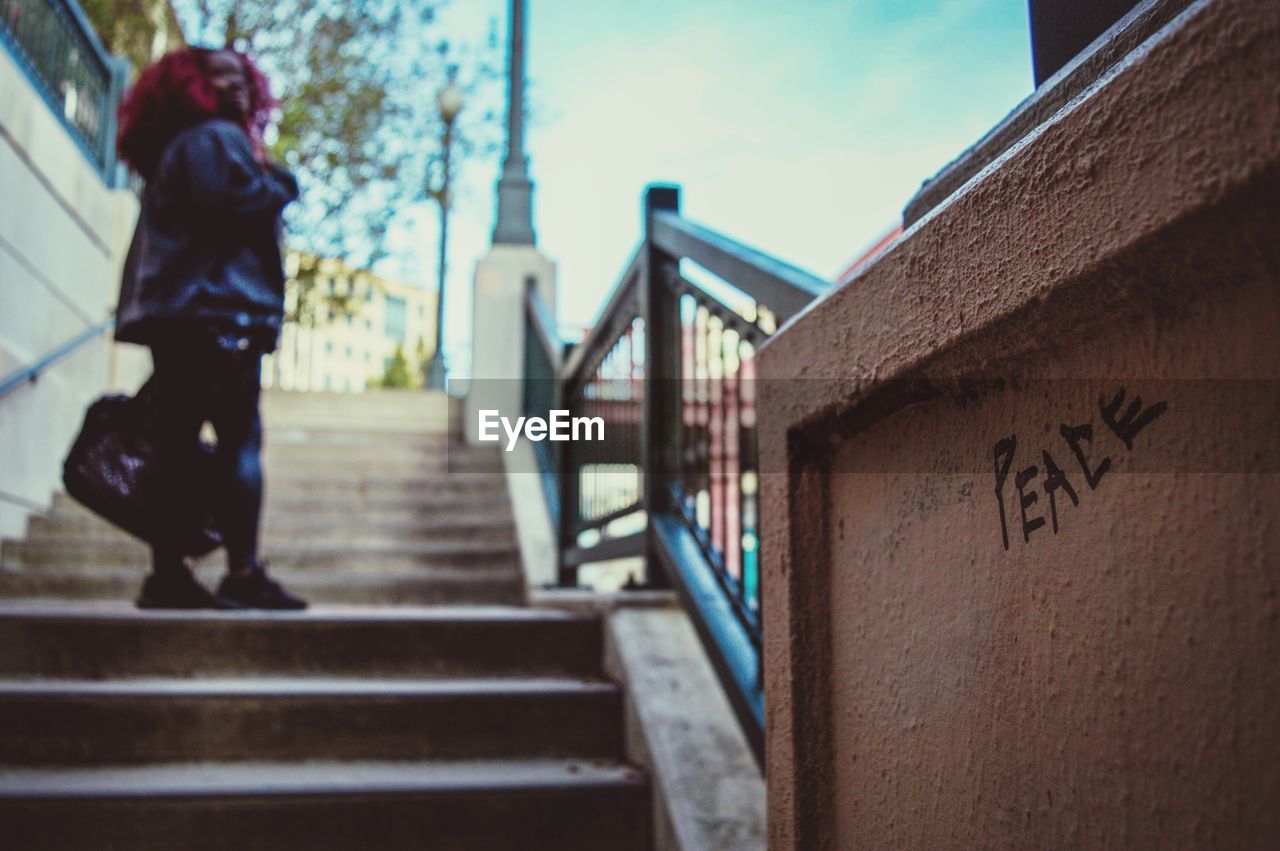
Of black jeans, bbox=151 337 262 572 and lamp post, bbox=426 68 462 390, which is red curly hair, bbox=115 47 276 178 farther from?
lamp post, bbox=426 68 462 390

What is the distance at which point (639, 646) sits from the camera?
2.93 meters

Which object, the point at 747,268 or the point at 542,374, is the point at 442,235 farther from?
the point at 747,268

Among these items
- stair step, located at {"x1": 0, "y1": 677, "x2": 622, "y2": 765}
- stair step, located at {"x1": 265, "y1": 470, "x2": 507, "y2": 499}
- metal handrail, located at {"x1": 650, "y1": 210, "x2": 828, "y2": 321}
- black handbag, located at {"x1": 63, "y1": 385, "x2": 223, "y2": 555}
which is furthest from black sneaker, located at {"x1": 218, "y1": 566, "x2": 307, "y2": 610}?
stair step, located at {"x1": 265, "y1": 470, "x2": 507, "y2": 499}

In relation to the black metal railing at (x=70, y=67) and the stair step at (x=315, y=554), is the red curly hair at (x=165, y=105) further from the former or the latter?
the stair step at (x=315, y=554)

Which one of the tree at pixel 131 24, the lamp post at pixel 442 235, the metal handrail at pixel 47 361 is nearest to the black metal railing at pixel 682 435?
the metal handrail at pixel 47 361

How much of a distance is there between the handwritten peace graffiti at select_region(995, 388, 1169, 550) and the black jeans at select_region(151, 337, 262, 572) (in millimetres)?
2591

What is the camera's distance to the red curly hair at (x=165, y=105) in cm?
326

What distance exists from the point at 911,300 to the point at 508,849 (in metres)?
1.80

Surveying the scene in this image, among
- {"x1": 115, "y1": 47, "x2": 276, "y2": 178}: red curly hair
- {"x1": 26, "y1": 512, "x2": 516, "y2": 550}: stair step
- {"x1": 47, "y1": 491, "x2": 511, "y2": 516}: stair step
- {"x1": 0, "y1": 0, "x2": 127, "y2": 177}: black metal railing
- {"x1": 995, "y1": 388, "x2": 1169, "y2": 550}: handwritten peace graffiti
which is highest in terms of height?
{"x1": 0, "y1": 0, "x2": 127, "y2": 177}: black metal railing

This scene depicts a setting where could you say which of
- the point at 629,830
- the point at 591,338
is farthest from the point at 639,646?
the point at 591,338

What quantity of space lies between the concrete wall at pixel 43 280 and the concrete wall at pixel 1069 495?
424cm

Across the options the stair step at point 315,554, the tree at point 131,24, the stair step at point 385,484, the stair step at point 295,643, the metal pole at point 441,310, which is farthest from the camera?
the metal pole at point 441,310

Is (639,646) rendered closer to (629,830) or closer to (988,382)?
(629,830)

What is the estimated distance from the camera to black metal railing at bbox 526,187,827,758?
2.35m
